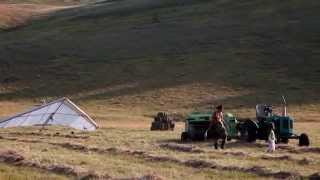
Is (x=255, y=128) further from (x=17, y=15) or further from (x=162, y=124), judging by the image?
(x=17, y=15)

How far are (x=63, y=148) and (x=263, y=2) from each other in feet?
288

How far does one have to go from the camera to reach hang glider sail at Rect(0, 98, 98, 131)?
38344mm

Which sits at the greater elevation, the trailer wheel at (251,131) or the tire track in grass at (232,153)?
the trailer wheel at (251,131)

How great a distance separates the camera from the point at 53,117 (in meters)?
38.9

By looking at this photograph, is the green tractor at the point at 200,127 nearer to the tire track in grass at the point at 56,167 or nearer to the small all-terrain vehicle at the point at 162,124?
the small all-terrain vehicle at the point at 162,124

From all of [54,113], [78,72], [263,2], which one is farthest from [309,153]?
[263,2]

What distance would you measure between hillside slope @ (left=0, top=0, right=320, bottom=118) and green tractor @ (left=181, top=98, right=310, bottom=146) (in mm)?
26333

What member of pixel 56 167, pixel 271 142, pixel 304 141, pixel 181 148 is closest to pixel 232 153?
pixel 181 148

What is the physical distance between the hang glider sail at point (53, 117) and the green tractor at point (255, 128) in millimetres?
7880

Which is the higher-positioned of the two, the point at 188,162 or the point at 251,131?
the point at 251,131

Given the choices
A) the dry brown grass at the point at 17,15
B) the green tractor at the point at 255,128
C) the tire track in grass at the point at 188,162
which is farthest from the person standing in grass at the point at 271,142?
the dry brown grass at the point at 17,15

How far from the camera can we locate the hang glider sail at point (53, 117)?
38344 mm

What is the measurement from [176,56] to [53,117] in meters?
43.1

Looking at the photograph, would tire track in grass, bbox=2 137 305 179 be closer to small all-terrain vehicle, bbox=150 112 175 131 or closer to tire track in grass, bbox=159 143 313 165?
tire track in grass, bbox=159 143 313 165
